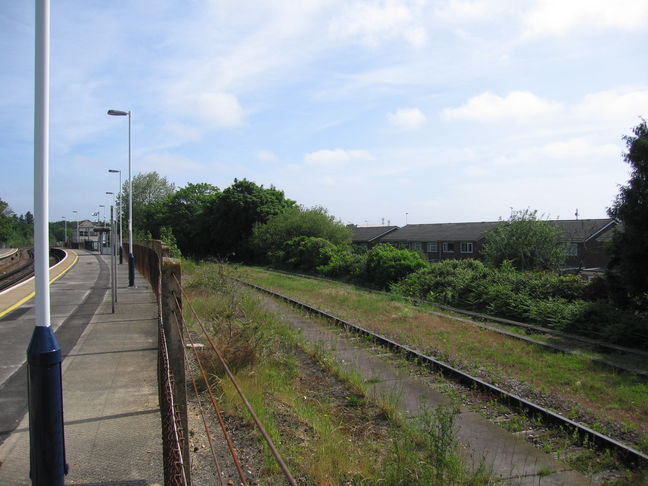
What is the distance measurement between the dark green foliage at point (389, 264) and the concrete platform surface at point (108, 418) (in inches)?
569

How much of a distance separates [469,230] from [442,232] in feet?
13.7

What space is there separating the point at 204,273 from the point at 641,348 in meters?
12.6

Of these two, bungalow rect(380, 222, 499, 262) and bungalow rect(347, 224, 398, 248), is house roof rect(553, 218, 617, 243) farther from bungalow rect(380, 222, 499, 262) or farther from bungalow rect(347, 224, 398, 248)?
bungalow rect(347, 224, 398, 248)

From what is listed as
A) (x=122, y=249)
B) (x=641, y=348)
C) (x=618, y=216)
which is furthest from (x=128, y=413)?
(x=122, y=249)

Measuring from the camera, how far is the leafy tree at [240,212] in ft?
172

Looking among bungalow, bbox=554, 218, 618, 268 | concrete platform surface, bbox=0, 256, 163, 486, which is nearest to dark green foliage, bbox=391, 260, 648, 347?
concrete platform surface, bbox=0, 256, 163, 486

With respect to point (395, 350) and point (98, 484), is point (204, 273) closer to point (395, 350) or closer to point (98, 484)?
point (395, 350)

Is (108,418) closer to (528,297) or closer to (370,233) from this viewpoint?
(528,297)

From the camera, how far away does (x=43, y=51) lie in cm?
362

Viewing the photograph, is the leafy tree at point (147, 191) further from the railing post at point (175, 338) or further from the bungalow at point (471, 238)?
the railing post at point (175, 338)

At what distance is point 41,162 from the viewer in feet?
11.7

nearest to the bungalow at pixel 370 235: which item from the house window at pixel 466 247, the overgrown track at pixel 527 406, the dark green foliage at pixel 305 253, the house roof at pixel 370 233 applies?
the house roof at pixel 370 233

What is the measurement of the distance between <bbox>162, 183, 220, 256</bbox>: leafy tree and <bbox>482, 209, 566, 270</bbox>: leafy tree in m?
37.0

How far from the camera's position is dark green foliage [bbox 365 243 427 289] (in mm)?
23609
